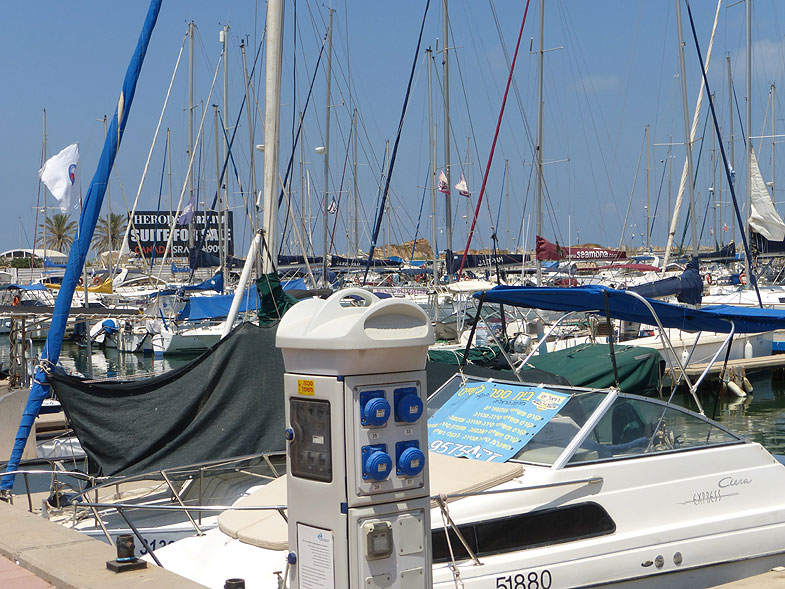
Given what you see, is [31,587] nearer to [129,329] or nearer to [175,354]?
[175,354]

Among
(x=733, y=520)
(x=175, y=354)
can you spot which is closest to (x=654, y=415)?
(x=733, y=520)

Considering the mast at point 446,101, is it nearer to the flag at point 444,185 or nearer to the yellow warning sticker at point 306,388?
the flag at point 444,185

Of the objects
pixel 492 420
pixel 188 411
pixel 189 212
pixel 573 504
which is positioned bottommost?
pixel 573 504

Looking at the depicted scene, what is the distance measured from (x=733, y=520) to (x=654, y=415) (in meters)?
1.08

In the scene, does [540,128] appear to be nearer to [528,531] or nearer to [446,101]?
[446,101]

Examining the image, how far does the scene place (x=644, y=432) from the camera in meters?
7.47

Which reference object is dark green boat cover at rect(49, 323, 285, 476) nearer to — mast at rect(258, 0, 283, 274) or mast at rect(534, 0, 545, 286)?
mast at rect(258, 0, 283, 274)

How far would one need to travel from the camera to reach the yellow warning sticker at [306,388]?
4.42m

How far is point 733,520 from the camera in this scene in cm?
750

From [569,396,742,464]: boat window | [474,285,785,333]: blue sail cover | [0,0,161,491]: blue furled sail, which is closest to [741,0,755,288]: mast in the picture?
[474,285,785,333]: blue sail cover

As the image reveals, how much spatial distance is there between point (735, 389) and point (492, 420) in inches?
682

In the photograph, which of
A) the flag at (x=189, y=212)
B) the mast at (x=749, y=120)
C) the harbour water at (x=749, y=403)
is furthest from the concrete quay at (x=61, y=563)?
the flag at (x=189, y=212)

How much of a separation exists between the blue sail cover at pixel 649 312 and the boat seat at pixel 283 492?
119 inches

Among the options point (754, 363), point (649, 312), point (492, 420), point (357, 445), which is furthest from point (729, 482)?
point (754, 363)
